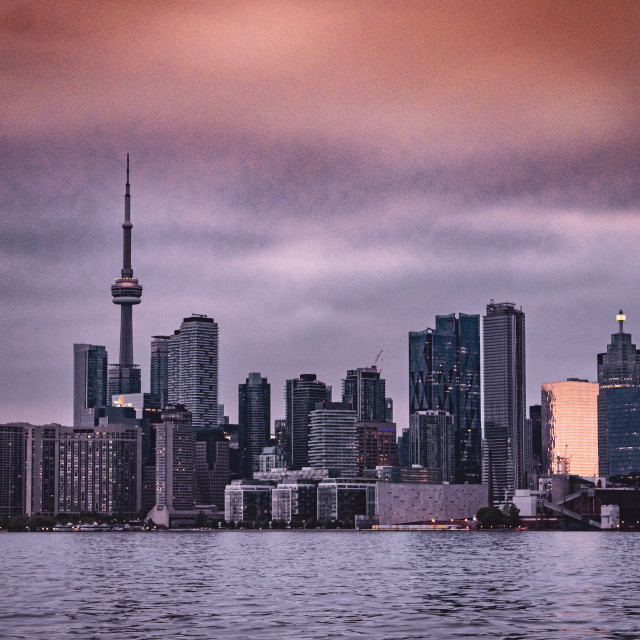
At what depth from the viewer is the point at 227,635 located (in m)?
78.4

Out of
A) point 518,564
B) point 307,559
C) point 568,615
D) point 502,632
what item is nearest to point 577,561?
point 518,564

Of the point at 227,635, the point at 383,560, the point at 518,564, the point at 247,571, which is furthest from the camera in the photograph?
the point at 383,560

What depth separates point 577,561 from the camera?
17888 centimetres

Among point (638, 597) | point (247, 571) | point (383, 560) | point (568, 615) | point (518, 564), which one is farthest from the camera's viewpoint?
point (383, 560)

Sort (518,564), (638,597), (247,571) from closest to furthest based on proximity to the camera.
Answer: (638,597) → (247,571) → (518,564)

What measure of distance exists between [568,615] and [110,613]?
32.5 metres

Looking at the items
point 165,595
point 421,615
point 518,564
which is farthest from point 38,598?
point 518,564

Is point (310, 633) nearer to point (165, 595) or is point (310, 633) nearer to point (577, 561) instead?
point (165, 595)

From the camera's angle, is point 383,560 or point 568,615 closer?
point 568,615

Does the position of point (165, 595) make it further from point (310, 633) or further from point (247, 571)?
point (247, 571)

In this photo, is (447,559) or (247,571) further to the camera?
(447,559)

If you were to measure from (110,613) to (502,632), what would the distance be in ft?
97.6

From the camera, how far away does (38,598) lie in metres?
109

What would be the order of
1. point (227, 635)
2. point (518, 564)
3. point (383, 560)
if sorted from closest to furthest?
point (227, 635), point (518, 564), point (383, 560)
